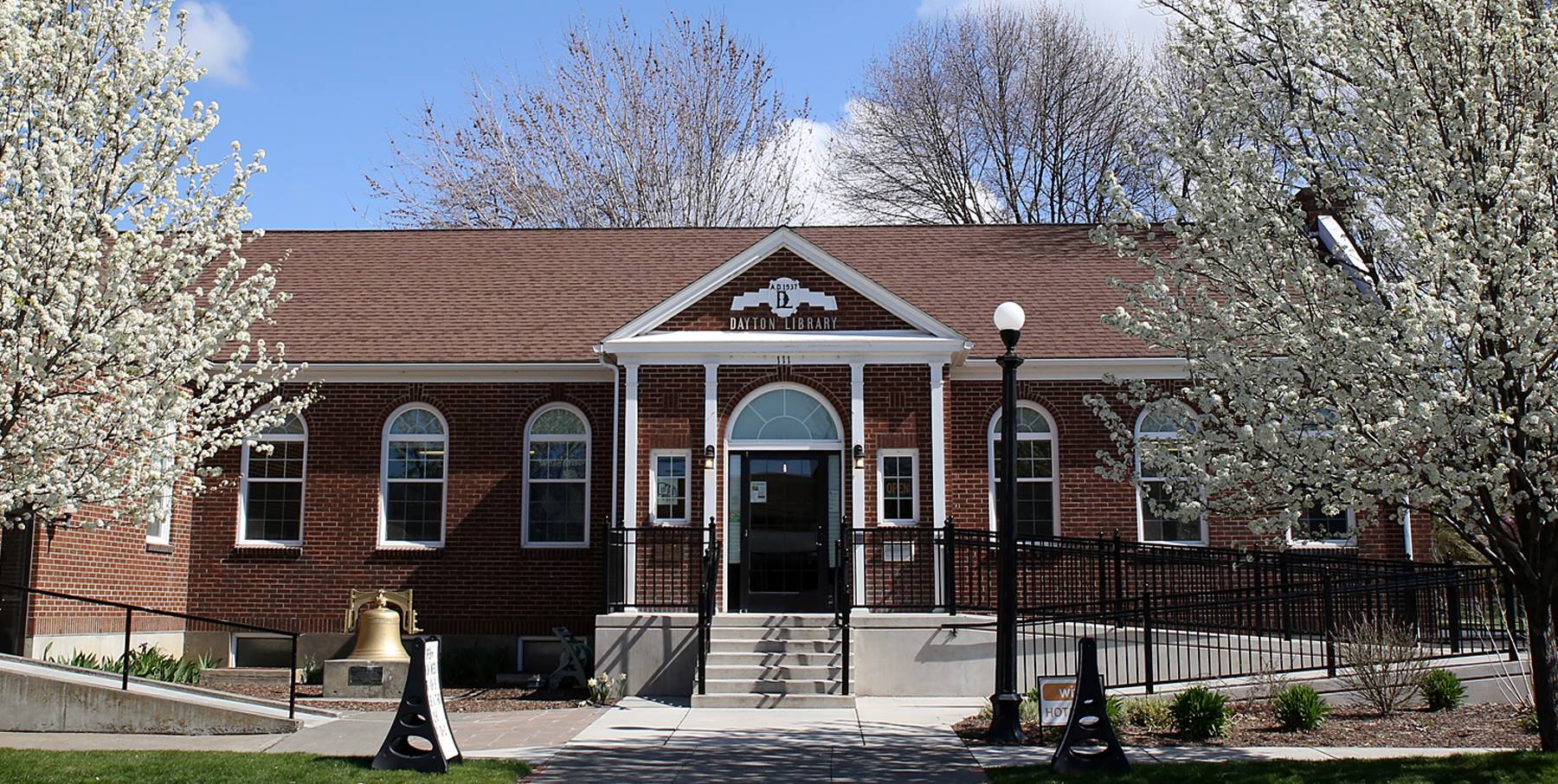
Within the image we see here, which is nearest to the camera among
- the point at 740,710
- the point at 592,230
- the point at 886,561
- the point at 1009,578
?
the point at 1009,578

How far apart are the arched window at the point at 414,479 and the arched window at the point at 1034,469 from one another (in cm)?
780

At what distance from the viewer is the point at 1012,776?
1026 centimetres

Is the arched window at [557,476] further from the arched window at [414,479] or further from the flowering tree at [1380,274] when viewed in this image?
the flowering tree at [1380,274]

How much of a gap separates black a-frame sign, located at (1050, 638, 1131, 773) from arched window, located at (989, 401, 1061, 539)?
790 cm

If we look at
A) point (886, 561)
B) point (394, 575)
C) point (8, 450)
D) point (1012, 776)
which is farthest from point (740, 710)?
point (8, 450)

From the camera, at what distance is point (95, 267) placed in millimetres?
10547

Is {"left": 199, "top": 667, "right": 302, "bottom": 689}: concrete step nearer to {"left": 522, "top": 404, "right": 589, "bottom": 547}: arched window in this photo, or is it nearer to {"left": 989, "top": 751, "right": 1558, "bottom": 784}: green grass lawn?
{"left": 522, "top": 404, "right": 589, "bottom": 547}: arched window

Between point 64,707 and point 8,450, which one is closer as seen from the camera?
point 8,450

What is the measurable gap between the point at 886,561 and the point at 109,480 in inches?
366

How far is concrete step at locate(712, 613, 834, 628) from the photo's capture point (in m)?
15.9

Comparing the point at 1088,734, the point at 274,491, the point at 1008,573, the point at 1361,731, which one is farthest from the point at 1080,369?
the point at 274,491

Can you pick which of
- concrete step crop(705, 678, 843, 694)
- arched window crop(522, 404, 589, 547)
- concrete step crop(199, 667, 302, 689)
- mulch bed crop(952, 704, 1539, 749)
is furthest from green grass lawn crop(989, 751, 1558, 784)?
concrete step crop(199, 667, 302, 689)

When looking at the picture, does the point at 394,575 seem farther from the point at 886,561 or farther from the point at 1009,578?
the point at 1009,578

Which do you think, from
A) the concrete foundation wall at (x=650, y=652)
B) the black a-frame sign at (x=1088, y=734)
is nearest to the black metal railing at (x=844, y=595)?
the concrete foundation wall at (x=650, y=652)
